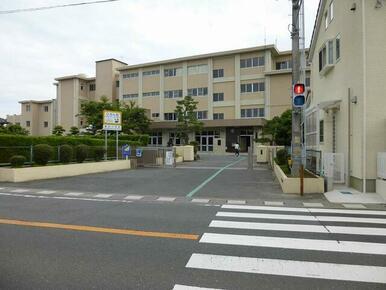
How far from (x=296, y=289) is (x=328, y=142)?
13215 millimetres

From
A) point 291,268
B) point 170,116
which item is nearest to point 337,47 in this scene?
point 291,268

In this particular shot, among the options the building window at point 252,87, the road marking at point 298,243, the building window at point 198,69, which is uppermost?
the building window at point 198,69

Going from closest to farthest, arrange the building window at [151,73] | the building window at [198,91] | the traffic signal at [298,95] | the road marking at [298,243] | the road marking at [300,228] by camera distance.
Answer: the road marking at [298,243] → the road marking at [300,228] → the traffic signal at [298,95] → the building window at [198,91] → the building window at [151,73]

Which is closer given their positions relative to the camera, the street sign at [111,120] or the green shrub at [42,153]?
the green shrub at [42,153]

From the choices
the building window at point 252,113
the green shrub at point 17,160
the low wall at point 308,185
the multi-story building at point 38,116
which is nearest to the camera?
the low wall at point 308,185

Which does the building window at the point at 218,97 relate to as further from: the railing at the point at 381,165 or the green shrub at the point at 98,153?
the railing at the point at 381,165

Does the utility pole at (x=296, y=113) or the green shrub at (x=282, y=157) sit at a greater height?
the utility pole at (x=296, y=113)

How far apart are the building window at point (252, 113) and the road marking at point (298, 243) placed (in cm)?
4270

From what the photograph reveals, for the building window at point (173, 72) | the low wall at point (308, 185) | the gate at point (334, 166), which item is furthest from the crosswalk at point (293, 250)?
the building window at point (173, 72)

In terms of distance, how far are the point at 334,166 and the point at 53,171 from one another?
12.9 meters

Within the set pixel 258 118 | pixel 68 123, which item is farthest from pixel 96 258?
pixel 68 123

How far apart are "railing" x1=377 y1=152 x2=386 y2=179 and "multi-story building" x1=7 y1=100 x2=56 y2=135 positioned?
71.5 meters

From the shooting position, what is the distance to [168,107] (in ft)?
181

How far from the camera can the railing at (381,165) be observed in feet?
34.6
